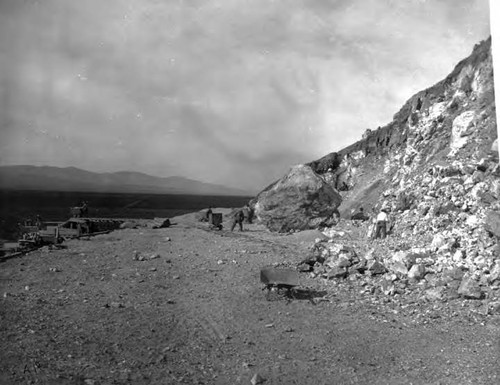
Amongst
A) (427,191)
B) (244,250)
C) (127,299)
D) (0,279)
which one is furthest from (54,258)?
(427,191)

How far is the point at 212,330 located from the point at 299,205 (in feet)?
52.1

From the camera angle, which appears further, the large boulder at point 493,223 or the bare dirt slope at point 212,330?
the large boulder at point 493,223

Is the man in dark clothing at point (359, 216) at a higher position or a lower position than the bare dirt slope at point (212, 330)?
higher

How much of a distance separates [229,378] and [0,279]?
25.7 ft

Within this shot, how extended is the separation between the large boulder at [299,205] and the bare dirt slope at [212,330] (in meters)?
10.5

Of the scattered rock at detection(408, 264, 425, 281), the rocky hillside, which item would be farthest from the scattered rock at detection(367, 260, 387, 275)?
the scattered rock at detection(408, 264, 425, 281)

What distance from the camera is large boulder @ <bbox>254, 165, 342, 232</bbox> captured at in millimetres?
25562

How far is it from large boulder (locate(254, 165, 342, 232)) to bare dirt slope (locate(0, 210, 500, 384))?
34.5 feet

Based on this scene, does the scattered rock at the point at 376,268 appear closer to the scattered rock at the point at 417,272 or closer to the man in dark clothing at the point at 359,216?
the scattered rock at the point at 417,272

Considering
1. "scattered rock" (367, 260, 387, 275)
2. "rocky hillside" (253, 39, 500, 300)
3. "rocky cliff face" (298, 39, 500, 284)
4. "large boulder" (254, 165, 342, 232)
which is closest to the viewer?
"rocky hillside" (253, 39, 500, 300)

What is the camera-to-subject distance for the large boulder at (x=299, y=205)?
25562mm

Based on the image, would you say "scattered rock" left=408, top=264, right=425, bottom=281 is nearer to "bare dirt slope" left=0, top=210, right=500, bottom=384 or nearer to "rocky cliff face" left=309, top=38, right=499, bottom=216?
"bare dirt slope" left=0, top=210, right=500, bottom=384

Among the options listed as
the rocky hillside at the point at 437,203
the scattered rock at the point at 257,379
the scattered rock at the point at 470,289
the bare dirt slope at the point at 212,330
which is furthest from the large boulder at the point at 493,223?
the scattered rock at the point at 257,379

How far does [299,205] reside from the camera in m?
25.6
